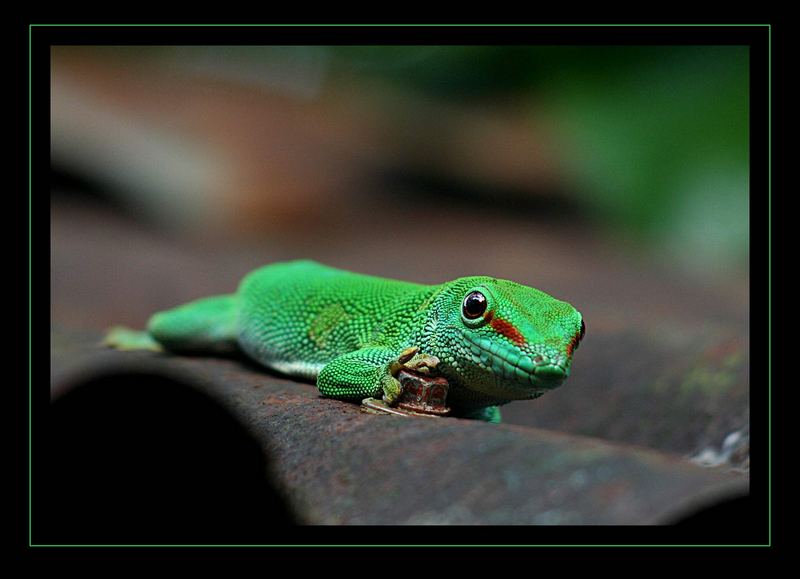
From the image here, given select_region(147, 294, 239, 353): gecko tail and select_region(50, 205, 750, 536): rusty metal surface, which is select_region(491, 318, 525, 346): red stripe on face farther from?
select_region(147, 294, 239, 353): gecko tail

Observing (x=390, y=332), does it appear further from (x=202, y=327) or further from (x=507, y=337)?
(x=202, y=327)

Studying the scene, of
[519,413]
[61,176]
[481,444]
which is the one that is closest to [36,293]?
[481,444]

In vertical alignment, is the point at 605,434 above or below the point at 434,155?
below

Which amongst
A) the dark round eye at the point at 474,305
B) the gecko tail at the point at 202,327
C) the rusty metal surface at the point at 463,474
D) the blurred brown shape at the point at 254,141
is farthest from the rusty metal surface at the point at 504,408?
the blurred brown shape at the point at 254,141

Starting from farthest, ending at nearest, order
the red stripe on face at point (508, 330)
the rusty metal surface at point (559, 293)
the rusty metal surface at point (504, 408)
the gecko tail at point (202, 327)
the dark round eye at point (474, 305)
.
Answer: the gecko tail at point (202, 327), the rusty metal surface at point (559, 293), the dark round eye at point (474, 305), the red stripe on face at point (508, 330), the rusty metal surface at point (504, 408)

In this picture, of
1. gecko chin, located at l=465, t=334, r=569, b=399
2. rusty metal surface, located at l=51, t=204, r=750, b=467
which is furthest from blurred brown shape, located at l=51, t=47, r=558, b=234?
gecko chin, located at l=465, t=334, r=569, b=399

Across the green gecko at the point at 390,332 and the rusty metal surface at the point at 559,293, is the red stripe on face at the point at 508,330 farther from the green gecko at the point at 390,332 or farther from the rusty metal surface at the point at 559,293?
the rusty metal surface at the point at 559,293

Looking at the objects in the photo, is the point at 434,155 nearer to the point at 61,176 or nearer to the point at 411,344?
the point at 61,176

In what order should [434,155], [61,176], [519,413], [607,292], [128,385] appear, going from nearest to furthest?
[128,385] → [519,413] → [607,292] → [61,176] → [434,155]
